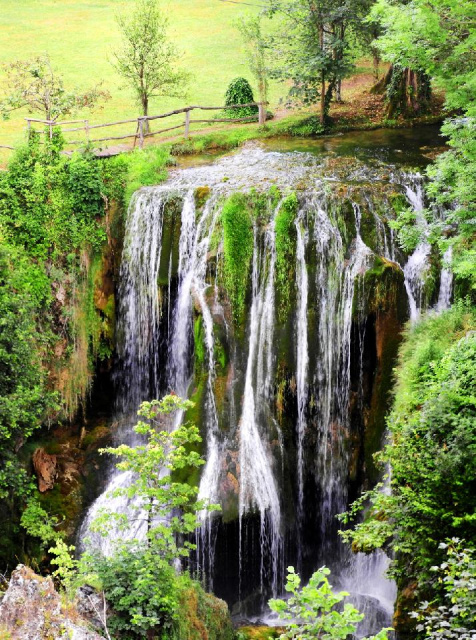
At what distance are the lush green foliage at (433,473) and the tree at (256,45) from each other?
15706mm

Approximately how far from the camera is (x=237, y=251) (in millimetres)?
14883

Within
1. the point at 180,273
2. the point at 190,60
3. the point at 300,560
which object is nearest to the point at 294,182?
the point at 180,273

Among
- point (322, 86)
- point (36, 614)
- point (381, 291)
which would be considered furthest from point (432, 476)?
point (322, 86)

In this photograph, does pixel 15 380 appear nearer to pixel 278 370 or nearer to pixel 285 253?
pixel 278 370

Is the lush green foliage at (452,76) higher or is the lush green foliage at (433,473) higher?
the lush green foliage at (452,76)

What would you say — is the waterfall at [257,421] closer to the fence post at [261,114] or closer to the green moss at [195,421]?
the green moss at [195,421]

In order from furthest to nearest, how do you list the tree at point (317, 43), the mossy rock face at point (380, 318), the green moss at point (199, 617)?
1. the tree at point (317, 43)
2. the mossy rock face at point (380, 318)
3. the green moss at point (199, 617)

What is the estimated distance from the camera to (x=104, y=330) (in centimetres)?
1658

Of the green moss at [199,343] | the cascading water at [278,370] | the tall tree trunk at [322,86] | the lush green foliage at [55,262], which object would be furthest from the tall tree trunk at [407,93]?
the green moss at [199,343]

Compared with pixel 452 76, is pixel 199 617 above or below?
below

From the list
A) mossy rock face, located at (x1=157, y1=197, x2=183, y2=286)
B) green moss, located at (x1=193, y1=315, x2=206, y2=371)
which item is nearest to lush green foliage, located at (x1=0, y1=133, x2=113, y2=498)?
mossy rock face, located at (x1=157, y1=197, x2=183, y2=286)

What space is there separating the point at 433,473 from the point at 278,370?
21.0 ft

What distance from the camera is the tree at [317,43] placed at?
20.7 meters

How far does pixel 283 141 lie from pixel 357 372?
997cm
